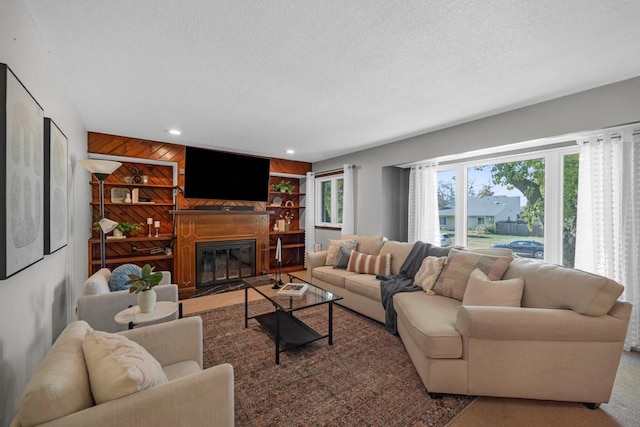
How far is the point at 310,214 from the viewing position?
598 centimetres

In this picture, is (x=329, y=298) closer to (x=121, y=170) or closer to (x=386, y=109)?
(x=386, y=109)

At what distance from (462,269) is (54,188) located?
347 cm

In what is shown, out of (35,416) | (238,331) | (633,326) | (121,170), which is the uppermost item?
(121,170)

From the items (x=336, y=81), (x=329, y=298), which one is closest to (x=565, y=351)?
(x=329, y=298)

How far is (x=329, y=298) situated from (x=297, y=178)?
4.19 metres

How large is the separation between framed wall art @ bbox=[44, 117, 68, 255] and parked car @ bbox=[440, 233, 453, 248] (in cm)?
439

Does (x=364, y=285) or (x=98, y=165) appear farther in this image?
(x=364, y=285)

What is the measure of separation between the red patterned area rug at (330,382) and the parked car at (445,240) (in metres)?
1.94

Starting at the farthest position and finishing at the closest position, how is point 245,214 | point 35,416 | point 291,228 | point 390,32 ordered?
point 291,228 < point 245,214 < point 390,32 < point 35,416

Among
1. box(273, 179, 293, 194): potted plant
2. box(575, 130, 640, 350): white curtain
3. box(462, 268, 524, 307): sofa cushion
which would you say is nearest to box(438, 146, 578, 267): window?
box(575, 130, 640, 350): white curtain

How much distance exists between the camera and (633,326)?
2.46m

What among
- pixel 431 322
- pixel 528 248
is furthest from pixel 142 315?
pixel 528 248

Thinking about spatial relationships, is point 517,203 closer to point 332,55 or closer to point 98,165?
point 332,55

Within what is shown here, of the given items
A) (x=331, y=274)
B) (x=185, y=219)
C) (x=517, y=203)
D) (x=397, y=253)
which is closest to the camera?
(x=517, y=203)
